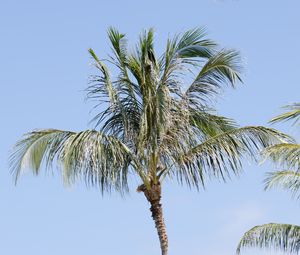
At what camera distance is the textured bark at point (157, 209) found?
49.1 feet

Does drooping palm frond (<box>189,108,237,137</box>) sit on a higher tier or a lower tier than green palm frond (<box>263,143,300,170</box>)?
higher

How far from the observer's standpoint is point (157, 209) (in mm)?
15023

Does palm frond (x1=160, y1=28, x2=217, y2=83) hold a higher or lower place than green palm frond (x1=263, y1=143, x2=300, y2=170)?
higher

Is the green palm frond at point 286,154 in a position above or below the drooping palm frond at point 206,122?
below

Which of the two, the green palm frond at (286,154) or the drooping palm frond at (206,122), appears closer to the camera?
the green palm frond at (286,154)

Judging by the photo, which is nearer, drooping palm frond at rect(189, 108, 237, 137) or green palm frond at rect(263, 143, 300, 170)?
green palm frond at rect(263, 143, 300, 170)

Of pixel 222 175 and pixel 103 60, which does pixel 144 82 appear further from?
pixel 222 175

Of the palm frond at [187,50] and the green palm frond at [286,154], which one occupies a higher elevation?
the palm frond at [187,50]

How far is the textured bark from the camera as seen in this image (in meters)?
15.0

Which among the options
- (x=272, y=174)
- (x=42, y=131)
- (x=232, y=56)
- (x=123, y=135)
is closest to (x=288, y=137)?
(x=272, y=174)

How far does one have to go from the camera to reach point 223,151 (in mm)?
15273

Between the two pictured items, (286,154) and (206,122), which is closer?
(286,154)

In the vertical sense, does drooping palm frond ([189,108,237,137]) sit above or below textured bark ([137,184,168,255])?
above

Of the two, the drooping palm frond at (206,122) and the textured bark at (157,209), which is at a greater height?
the drooping palm frond at (206,122)
